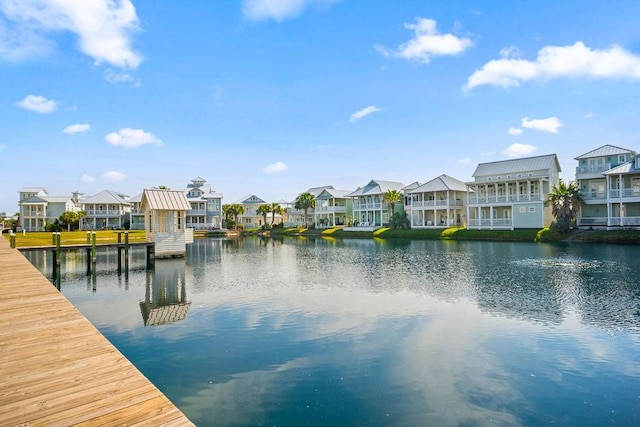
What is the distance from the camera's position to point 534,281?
19.8 metres

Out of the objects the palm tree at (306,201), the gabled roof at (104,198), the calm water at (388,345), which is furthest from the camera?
the palm tree at (306,201)

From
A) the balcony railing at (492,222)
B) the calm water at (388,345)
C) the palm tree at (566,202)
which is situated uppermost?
the palm tree at (566,202)

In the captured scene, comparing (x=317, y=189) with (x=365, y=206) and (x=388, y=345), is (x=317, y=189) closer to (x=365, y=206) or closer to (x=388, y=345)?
(x=365, y=206)

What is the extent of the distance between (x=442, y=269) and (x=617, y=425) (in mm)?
18410

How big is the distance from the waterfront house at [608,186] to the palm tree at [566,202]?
2814mm

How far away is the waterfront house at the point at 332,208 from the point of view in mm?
81312

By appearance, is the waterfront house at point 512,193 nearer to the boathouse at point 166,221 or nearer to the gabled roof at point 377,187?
the gabled roof at point 377,187

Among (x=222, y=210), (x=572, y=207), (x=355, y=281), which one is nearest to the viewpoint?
(x=355, y=281)

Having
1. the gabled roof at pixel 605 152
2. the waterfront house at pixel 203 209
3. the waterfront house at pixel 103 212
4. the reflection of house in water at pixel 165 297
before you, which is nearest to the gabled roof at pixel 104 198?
the waterfront house at pixel 103 212

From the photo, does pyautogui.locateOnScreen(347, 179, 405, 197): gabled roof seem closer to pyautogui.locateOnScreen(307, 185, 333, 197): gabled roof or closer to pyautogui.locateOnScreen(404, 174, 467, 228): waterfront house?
pyautogui.locateOnScreen(404, 174, 467, 228): waterfront house

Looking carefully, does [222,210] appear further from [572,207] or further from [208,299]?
[208,299]

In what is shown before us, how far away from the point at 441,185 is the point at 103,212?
216ft

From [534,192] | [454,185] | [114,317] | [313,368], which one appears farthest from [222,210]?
[313,368]

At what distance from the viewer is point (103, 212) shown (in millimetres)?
79812
